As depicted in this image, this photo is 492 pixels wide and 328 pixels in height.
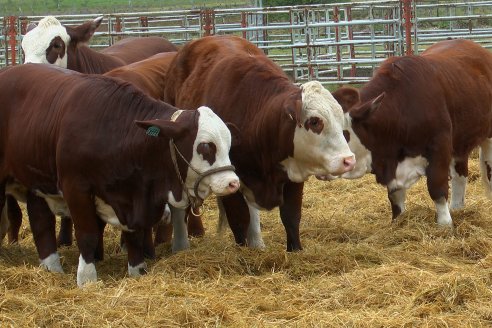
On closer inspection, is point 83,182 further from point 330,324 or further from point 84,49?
point 84,49

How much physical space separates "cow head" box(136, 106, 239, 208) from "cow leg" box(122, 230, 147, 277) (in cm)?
71

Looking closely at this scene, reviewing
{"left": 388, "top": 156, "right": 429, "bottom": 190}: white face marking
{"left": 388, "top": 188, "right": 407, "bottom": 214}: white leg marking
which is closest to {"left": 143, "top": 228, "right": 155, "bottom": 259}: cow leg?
{"left": 388, "top": 156, "right": 429, "bottom": 190}: white face marking

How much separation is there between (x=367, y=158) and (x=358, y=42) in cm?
720

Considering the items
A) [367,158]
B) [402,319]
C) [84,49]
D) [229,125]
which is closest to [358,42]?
[84,49]

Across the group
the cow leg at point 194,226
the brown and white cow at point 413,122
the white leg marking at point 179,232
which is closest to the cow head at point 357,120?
the brown and white cow at point 413,122

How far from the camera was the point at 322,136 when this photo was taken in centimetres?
632

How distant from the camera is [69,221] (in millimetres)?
8000

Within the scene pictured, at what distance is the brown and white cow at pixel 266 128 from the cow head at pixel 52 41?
6.90 feet

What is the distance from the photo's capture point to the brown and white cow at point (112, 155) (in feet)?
19.7

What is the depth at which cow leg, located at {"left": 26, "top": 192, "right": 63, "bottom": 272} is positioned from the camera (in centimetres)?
680

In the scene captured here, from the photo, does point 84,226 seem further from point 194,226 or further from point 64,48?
point 64,48

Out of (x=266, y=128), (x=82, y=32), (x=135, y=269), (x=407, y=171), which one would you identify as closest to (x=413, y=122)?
(x=407, y=171)

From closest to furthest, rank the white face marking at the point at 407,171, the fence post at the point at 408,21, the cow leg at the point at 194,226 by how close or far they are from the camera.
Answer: the white face marking at the point at 407,171, the cow leg at the point at 194,226, the fence post at the point at 408,21

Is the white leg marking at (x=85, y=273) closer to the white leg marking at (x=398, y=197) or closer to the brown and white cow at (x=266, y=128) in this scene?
the brown and white cow at (x=266, y=128)
